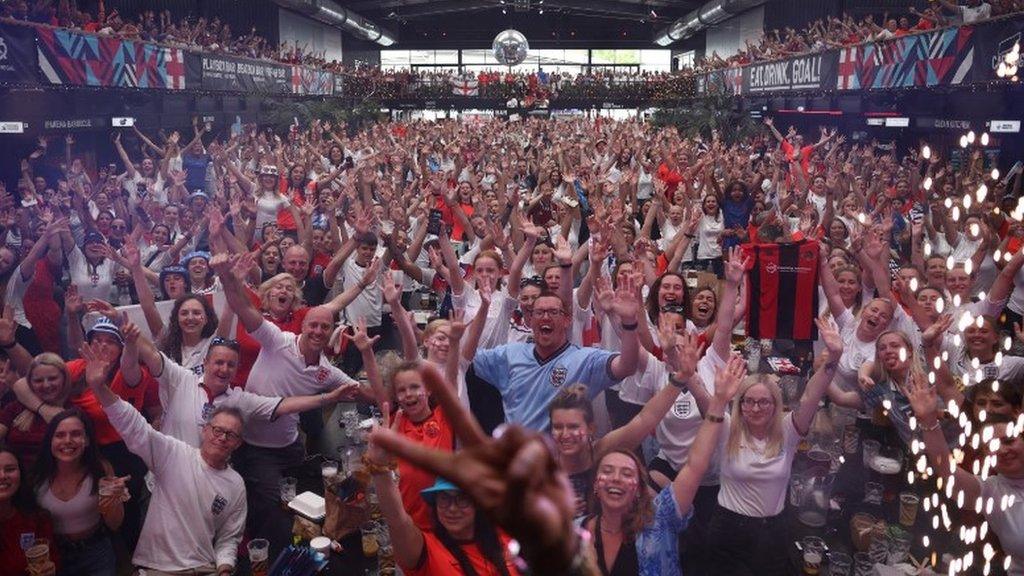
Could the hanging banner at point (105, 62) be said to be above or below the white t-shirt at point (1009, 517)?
above

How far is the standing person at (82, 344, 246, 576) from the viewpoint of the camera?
357cm

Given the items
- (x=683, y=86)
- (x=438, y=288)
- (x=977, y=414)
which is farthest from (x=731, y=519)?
(x=683, y=86)

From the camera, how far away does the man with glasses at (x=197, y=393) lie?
13.6 ft

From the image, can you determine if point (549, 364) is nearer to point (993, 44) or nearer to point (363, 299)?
point (363, 299)

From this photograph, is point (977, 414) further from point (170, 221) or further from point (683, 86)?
point (683, 86)

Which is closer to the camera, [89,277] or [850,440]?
[850,440]

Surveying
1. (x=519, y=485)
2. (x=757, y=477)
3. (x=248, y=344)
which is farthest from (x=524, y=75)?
(x=519, y=485)

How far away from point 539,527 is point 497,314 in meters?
4.59

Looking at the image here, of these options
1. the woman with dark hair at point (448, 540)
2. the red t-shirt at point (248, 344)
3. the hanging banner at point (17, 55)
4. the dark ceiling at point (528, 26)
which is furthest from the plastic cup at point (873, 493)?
the dark ceiling at point (528, 26)

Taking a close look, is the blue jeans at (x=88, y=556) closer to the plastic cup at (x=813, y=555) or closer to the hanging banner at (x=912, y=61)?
the plastic cup at (x=813, y=555)

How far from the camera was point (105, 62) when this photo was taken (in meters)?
12.6

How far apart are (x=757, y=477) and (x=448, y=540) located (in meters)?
1.61

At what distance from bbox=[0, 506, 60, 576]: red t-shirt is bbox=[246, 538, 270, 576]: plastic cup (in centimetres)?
94

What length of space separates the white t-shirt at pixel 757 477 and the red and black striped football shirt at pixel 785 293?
1.93m
